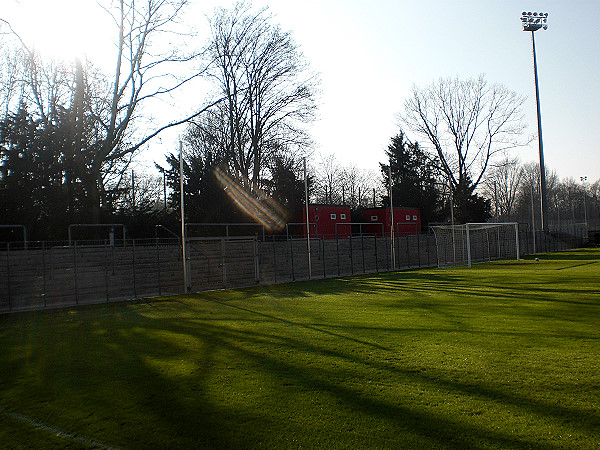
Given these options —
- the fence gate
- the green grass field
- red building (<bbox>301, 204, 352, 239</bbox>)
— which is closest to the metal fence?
the fence gate

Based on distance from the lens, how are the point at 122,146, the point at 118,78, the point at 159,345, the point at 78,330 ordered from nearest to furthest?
1. the point at 159,345
2. the point at 78,330
3. the point at 118,78
4. the point at 122,146

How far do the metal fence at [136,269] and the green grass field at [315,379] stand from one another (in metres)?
5.52

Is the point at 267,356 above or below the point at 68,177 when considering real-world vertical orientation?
below

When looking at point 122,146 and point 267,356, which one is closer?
point 267,356

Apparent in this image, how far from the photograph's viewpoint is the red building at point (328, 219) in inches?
1537

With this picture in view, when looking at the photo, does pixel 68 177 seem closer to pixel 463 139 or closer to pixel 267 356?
pixel 267 356

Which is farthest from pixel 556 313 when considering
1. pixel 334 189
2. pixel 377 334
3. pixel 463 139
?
pixel 334 189

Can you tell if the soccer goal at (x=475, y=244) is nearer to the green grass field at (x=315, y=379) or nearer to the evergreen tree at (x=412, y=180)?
the evergreen tree at (x=412, y=180)

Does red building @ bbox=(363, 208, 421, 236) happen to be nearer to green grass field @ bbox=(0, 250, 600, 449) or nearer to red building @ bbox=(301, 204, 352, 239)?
red building @ bbox=(301, 204, 352, 239)

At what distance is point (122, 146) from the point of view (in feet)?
98.0

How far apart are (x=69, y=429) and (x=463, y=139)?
5581 cm

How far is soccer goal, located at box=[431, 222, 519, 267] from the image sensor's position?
37.3 m

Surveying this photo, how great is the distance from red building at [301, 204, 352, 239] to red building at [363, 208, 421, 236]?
366cm

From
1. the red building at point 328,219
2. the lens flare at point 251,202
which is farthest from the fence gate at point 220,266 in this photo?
the red building at point 328,219
